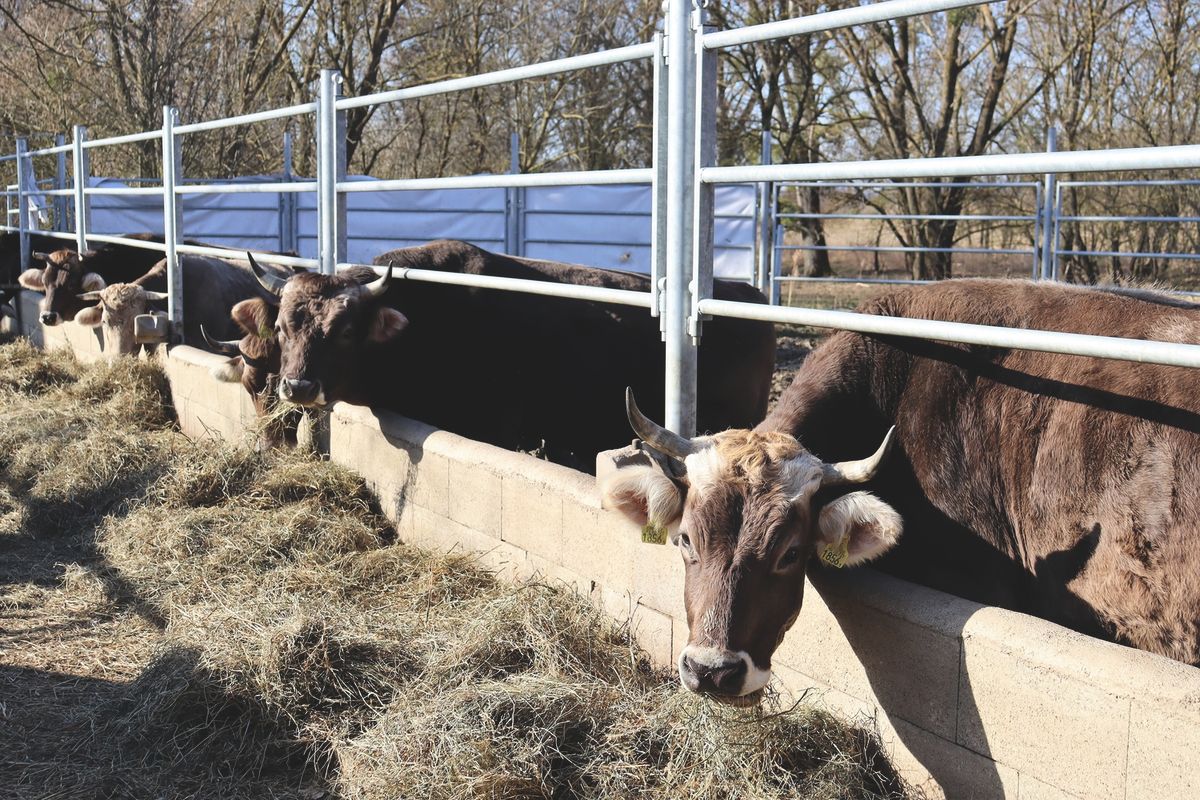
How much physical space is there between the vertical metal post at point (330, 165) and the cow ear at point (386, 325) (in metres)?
0.56

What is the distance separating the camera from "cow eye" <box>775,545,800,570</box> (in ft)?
9.37

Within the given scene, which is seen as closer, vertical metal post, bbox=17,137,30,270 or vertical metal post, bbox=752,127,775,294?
vertical metal post, bbox=752,127,775,294

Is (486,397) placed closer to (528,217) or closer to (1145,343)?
(1145,343)

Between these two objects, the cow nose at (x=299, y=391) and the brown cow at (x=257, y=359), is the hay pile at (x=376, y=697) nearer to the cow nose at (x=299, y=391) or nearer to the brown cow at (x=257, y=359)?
the cow nose at (x=299, y=391)

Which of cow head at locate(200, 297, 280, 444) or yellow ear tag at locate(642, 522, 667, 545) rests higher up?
cow head at locate(200, 297, 280, 444)

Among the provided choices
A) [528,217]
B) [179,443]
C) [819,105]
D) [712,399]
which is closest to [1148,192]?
[819,105]

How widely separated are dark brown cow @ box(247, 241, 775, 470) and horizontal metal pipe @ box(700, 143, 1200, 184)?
249cm

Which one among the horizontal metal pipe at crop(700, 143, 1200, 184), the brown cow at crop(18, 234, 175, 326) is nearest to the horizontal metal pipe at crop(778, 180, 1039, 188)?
the horizontal metal pipe at crop(700, 143, 1200, 184)

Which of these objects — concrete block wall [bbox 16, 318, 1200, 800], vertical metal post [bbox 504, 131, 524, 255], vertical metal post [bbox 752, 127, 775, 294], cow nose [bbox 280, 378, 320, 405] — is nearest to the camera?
concrete block wall [bbox 16, 318, 1200, 800]

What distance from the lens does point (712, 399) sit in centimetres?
619

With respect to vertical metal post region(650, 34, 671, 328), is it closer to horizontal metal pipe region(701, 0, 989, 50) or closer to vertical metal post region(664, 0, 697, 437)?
vertical metal post region(664, 0, 697, 437)

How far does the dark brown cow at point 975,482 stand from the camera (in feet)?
9.38

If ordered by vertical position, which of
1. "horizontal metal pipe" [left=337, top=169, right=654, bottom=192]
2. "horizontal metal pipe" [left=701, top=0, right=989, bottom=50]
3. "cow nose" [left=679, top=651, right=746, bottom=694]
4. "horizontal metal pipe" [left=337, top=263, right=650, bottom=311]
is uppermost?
"horizontal metal pipe" [left=701, top=0, right=989, bottom=50]

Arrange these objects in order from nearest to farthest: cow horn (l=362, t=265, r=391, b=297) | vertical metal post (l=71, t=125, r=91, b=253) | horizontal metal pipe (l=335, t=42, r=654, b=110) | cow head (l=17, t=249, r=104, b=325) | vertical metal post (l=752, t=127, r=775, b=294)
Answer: horizontal metal pipe (l=335, t=42, r=654, b=110), cow horn (l=362, t=265, r=391, b=297), cow head (l=17, t=249, r=104, b=325), vertical metal post (l=71, t=125, r=91, b=253), vertical metal post (l=752, t=127, r=775, b=294)
